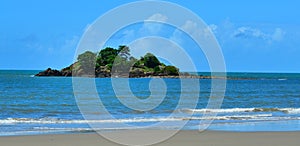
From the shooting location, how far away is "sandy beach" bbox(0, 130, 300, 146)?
1552cm

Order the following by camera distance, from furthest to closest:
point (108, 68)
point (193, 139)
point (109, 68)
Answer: point (108, 68)
point (109, 68)
point (193, 139)

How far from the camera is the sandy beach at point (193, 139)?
1552cm

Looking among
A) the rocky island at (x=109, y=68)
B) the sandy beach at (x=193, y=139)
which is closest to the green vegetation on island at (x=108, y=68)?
the rocky island at (x=109, y=68)

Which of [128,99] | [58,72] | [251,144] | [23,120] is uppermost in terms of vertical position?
[58,72]

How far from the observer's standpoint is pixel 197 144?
1554 cm

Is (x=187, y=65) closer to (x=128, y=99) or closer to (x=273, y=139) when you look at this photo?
(x=273, y=139)

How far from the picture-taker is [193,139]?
1670cm

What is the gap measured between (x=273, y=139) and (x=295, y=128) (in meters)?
4.61

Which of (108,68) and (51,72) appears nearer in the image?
(108,68)

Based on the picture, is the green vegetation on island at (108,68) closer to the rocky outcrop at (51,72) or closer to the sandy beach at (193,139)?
the rocky outcrop at (51,72)

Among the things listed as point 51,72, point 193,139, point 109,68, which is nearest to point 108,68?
point 109,68

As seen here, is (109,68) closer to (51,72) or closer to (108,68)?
(108,68)

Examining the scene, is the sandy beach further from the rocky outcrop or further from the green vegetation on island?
the rocky outcrop

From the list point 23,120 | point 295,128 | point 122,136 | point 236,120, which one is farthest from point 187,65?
point 23,120
